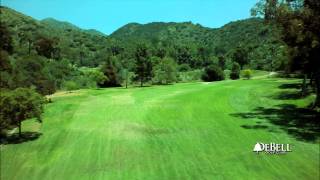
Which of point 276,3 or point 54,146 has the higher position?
point 276,3

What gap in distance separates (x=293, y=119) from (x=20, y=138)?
27.4 metres

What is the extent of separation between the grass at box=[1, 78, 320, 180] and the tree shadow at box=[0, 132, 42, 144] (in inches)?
32.6

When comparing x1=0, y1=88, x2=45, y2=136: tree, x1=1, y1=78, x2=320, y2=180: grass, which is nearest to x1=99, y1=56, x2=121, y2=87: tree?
x1=1, y1=78, x2=320, y2=180: grass

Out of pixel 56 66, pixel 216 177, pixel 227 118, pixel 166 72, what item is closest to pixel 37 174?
pixel 216 177

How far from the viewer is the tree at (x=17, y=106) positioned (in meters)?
43.2

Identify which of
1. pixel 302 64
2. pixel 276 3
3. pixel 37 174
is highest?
pixel 276 3

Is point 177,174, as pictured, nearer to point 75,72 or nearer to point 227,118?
point 227,118

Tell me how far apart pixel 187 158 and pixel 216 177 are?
5182 mm

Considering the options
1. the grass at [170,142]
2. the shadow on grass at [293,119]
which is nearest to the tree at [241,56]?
the grass at [170,142]

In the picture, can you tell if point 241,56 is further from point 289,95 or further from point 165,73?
point 289,95

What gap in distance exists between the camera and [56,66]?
12062 cm

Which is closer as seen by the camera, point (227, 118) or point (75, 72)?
point (227, 118)

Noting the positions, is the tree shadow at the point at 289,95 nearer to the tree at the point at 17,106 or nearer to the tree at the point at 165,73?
the tree at the point at 17,106

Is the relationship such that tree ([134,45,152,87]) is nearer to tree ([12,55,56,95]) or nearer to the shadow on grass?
tree ([12,55,56,95])
